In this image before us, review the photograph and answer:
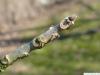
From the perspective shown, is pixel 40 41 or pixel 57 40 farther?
pixel 57 40

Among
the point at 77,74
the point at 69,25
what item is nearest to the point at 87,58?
the point at 77,74

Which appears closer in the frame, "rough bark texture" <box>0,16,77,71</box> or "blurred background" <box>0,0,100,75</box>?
"rough bark texture" <box>0,16,77,71</box>

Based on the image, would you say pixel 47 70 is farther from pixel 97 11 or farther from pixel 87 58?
pixel 97 11

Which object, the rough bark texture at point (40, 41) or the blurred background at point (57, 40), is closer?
the rough bark texture at point (40, 41)
